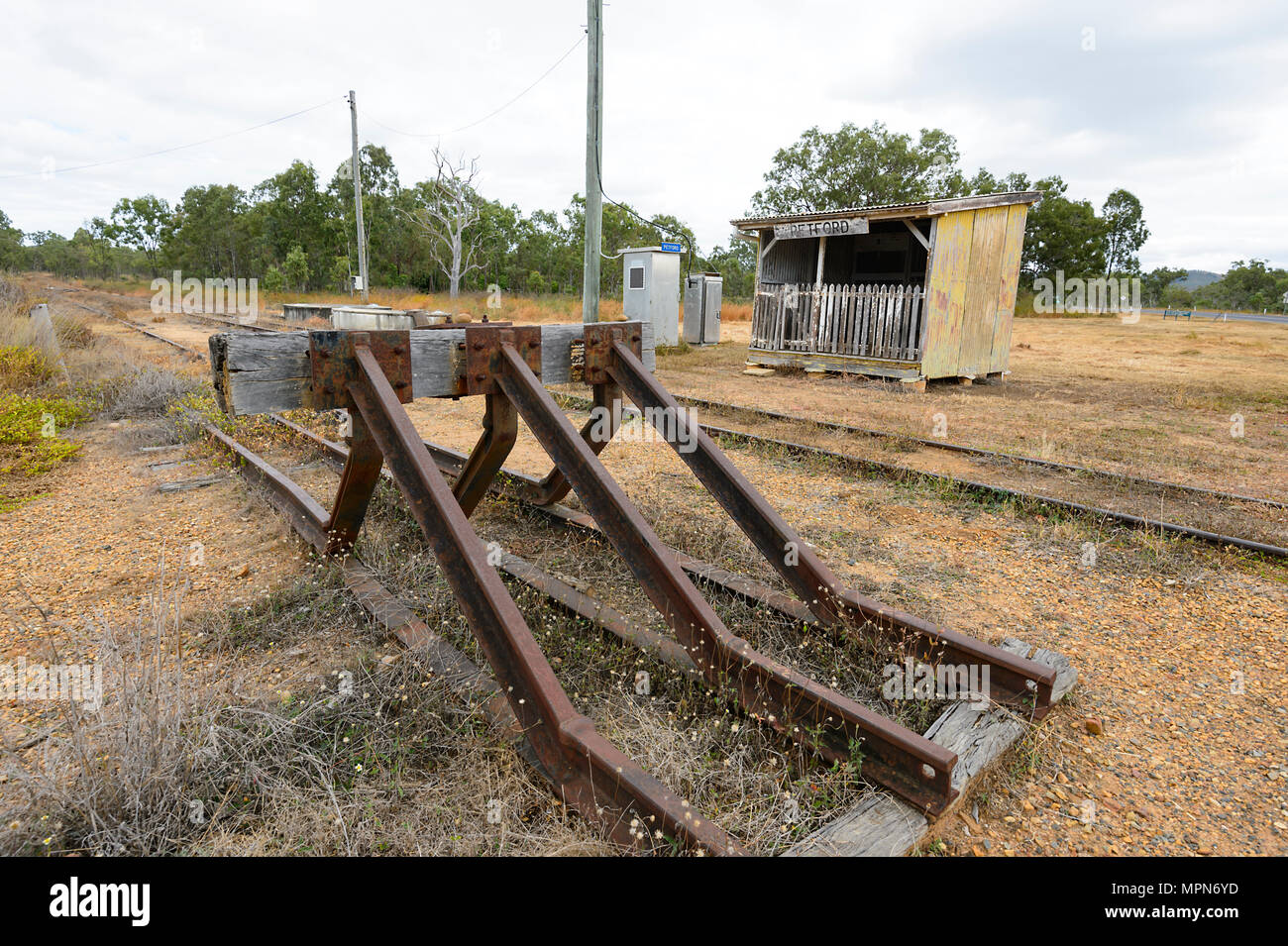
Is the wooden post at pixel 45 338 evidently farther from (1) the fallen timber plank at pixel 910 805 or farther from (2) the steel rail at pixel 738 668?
(1) the fallen timber plank at pixel 910 805

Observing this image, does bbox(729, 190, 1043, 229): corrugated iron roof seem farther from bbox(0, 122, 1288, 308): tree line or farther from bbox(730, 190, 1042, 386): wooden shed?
bbox(0, 122, 1288, 308): tree line

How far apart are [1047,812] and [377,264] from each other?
151 feet

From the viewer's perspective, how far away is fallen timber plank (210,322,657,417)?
260cm

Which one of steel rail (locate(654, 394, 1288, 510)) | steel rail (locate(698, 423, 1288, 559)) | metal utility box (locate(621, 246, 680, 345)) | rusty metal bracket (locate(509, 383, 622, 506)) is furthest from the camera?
metal utility box (locate(621, 246, 680, 345))

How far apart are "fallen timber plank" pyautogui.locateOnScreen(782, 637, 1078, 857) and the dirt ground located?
3.7 inches

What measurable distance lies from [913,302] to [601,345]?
967 centimetres

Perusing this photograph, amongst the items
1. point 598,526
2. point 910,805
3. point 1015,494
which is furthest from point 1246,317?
point 910,805

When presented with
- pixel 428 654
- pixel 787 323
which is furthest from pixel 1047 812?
pixel 787 323

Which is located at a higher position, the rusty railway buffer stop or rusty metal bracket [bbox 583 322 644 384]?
rusty metal bracket [bbox 583 322 644 384]

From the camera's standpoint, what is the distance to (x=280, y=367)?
2699 millimetres

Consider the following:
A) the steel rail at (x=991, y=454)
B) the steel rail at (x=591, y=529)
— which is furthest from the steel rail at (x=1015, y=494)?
the steel rail at (x=591, y=529)

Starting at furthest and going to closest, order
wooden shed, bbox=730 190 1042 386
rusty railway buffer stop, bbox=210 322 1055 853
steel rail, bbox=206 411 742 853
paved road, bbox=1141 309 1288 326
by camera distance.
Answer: paved road, bbox=1141 309 1288 326, wooden shed, bbox=730 190 1042 386, rusty railway buffer stop, bbox=210 322 1055 853, steel rail, bbox=206 411 742 853

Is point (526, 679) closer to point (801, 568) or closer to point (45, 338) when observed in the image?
point (801, 568)

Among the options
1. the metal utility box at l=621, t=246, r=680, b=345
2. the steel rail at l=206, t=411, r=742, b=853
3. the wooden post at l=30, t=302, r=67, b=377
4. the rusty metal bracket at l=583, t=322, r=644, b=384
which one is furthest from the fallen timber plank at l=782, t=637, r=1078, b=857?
the metal utility box at l=621, t=246, r=680, b=345
